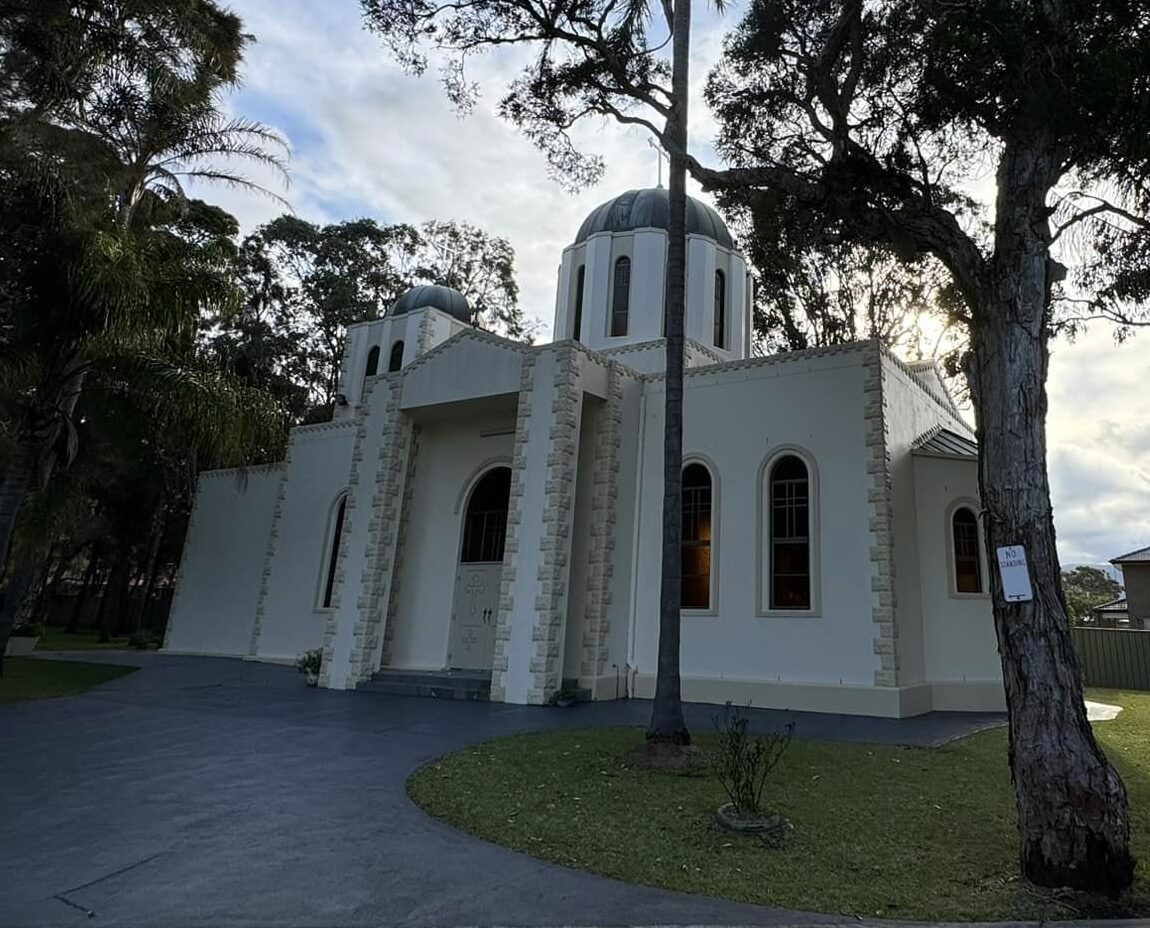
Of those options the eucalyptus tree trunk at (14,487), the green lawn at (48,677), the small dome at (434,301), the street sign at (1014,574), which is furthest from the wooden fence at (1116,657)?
the eucalyptus tree trunk at (14,487)

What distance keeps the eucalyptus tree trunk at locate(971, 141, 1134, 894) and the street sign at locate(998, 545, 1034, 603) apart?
98 mm

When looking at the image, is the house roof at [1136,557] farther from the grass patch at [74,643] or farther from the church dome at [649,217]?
the grass patch at [74,643]

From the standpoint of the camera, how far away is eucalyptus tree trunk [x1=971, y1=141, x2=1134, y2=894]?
4508 millimetres

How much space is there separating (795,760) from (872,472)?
233 inches

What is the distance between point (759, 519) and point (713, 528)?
3.02 feet

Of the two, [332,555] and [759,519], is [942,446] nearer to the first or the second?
[759,519]

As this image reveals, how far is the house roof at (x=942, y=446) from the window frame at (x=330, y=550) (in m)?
13.8

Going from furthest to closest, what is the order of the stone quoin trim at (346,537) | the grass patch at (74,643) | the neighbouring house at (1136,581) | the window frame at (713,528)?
1. the neighbouring house at (1136,581)
2. the grass patch at (74,643)
3. the stone quoin trim at (346,537)
4. the window frame at (713,528)

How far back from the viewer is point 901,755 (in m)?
8.17

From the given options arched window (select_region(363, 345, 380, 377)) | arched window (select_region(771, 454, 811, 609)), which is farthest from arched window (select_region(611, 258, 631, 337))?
arched window (select_region(363, 345, 380, 377))

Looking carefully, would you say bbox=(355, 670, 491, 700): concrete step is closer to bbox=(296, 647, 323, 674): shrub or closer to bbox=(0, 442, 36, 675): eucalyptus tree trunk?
bbox=(296, 647, 323, 674): shrub

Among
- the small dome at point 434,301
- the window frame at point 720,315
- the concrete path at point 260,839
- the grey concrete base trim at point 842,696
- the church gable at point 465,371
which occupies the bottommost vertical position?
the concrete path at point 260,839

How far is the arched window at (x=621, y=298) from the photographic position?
18.1 metres

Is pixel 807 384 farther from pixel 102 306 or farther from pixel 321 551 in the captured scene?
pixel 321 551
